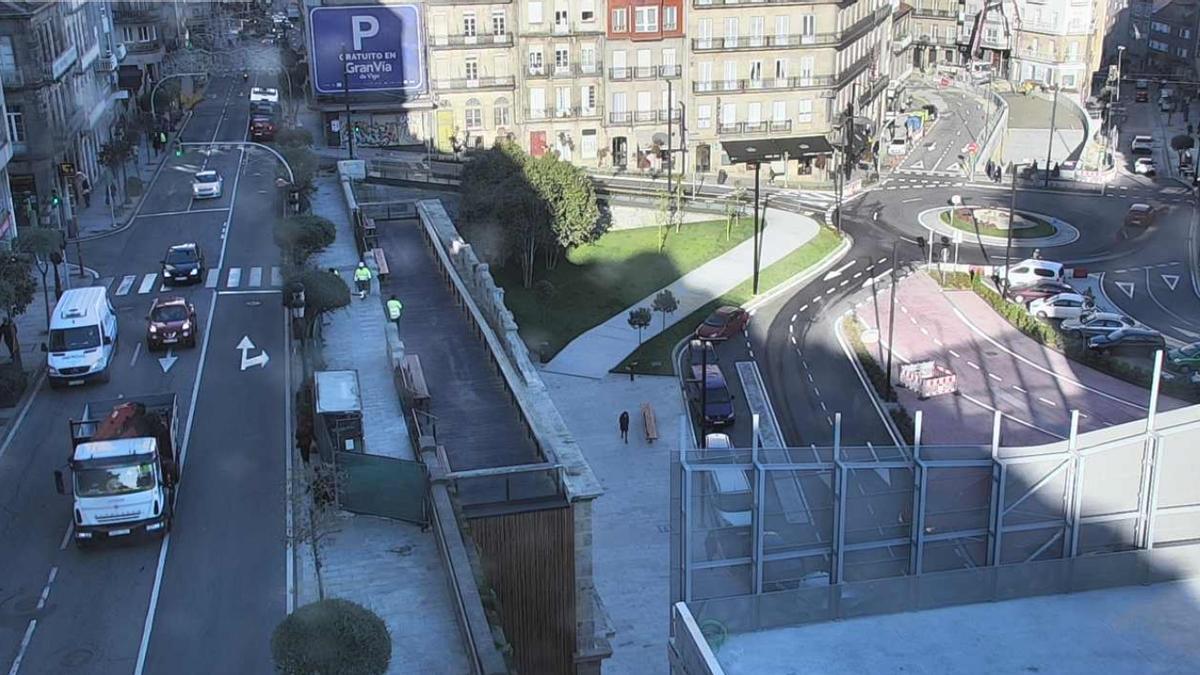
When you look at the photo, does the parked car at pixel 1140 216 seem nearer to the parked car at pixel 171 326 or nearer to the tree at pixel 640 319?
the tree at pixel 640 319

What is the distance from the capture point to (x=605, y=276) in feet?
215

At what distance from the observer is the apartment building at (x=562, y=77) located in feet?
270

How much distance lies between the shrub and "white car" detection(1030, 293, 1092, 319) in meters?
44.4

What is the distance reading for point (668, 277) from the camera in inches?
2562

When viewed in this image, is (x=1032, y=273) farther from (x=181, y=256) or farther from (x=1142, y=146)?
(x=1142, y=146)

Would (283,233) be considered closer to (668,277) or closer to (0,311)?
(0,311)

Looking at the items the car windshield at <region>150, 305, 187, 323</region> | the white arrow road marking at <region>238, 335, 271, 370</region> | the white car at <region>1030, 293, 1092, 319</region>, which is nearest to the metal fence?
the white arrow road marking at <region>238, 335, 271, 370</region>

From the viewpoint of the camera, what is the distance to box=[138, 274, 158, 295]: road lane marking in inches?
1858

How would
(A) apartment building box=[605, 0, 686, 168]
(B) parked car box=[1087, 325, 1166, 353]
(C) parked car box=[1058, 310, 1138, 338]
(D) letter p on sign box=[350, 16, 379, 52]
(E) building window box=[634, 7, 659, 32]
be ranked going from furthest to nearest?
1. (A) apartment building box=[605, 0, 686, 168]
2. (E) building window box=[634, 7, 659, 32]
3. (D) letter p on sign box=[350, 16, 379, 52]
4. (C) parked car box=[1058, 310, 1138, 338]
5. (B) parked car box=[1087, 325, 1166, 353]

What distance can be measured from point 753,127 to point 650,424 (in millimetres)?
42536

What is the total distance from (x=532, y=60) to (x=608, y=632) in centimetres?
5463

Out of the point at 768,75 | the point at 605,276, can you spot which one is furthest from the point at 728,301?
the point at 768,75

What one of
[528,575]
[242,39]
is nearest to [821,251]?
[528,575]

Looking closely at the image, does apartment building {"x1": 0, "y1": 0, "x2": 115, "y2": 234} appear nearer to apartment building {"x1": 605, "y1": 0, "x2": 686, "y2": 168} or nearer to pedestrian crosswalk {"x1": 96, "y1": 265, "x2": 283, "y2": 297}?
pedestrian crosswalk {"x1": 96, "y1": 265, "x2": 283, "y2": 297}
